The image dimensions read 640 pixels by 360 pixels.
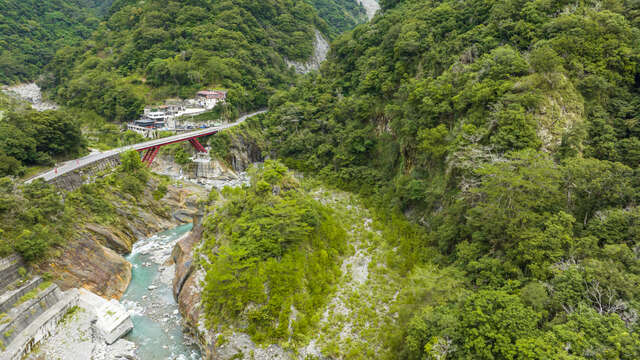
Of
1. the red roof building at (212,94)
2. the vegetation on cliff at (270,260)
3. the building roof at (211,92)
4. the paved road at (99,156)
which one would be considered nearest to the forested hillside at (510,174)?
the vegetation on cliff at (270,260)

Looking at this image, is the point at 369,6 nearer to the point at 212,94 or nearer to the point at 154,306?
the point at 212,94

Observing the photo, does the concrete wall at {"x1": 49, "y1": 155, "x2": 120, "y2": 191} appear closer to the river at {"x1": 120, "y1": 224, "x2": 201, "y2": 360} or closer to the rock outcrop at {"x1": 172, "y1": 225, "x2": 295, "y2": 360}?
the river at {"x1": 120, "y1": 224, "x2": 201, "y2": 360}

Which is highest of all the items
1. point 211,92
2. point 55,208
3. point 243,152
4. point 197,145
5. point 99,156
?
point 211,92

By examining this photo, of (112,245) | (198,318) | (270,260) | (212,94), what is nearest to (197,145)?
(212,94)

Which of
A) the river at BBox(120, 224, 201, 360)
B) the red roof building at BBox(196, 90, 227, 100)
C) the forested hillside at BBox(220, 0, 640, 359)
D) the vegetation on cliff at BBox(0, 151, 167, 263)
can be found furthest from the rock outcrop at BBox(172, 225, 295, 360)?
the red roof building at BBox(196, 90, 227, 100)

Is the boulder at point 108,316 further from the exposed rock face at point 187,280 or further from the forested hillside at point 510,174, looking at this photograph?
the forested hillside at point 510,174

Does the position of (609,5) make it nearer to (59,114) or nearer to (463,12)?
(463,12)
